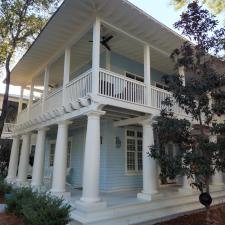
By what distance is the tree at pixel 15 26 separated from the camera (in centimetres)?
1465

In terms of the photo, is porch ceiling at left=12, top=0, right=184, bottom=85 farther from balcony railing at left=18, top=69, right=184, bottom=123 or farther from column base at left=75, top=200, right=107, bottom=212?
column base at left=75, top=200, right=107, bottom=212

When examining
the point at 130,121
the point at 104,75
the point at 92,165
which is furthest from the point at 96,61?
the point at 130,121

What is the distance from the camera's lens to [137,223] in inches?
309

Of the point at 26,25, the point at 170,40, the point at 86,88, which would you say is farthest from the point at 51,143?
the point at 170,40

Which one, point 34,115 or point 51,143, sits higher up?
point 34,115

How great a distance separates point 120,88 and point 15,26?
9.92m

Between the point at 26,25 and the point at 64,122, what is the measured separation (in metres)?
8.97

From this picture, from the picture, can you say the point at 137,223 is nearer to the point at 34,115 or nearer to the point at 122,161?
the point at 122,161

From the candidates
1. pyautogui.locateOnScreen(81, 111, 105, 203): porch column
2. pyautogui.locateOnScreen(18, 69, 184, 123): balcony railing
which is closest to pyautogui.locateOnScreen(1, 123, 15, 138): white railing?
pyautogui.locateOnScreen(18, 69, 184, 123): balcony railing

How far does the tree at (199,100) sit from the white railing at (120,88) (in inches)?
69.8

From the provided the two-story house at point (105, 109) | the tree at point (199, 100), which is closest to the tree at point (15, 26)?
the two-story house at point (105, 109)

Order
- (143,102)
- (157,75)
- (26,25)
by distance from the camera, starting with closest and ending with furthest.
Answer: (143,102), (157,75), (26,25)

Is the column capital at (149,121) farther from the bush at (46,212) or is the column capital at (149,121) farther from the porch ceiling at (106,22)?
the bush at (46,212)

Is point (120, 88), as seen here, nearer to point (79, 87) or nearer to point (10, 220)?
point (79, 87)
